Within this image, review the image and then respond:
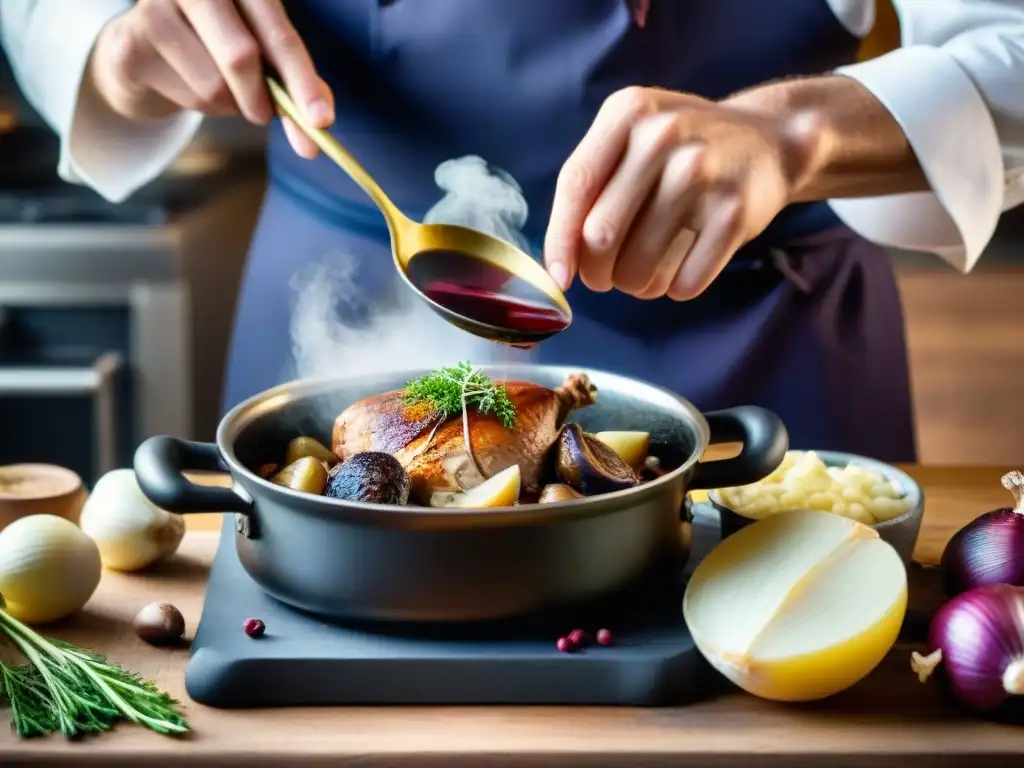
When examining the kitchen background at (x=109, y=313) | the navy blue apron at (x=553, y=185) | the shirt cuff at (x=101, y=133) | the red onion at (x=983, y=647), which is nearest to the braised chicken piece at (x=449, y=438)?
the red onion at (x=983, y=647)

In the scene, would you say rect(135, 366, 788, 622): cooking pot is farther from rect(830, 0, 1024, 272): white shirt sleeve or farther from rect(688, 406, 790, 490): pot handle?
rect(830, 0, 1024, 272): white shirt sleeve

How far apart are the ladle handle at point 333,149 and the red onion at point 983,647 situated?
2.22 feet

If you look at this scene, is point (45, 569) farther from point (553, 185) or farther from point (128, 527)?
point (553, 185)

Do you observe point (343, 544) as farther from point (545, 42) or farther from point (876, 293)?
point (876, 293)

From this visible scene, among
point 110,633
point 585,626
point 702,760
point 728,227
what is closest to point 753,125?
point 728,227

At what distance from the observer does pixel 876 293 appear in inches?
74.4

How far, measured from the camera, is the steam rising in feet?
5.55

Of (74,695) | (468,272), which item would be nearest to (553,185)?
(468,272)

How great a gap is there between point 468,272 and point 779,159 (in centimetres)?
35

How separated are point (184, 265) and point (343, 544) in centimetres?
163

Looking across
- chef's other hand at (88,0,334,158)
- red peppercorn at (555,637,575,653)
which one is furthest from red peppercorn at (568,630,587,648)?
chef's other hand at (88,0,334,158)

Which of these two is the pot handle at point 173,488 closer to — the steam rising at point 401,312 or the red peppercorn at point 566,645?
the red peppercorn at point 566,645

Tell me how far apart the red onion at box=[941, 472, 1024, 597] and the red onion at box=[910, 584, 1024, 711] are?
0.10 meters

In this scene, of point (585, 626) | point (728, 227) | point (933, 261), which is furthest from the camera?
point (933, 261)
